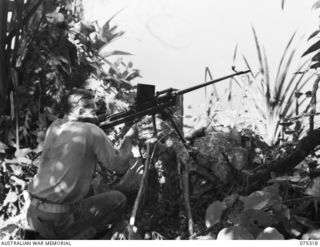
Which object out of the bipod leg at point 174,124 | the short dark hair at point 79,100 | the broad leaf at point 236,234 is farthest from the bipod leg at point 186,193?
the short dark hair at point 79,100

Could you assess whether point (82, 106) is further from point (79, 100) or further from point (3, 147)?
point (3, 147)

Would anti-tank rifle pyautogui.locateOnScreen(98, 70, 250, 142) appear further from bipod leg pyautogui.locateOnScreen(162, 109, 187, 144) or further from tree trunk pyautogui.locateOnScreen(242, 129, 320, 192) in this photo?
tree trunk pyautogui.locateOnScreen(242, 129, 320, 192)

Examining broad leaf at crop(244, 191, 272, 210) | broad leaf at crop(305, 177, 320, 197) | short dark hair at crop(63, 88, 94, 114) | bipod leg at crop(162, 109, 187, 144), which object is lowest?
broad leaf at crop(244, 191, 272, 210)

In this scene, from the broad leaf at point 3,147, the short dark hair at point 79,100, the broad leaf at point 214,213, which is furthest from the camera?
the broad leaf at point 3,147

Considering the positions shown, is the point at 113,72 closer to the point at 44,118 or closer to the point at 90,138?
the point at 44,118

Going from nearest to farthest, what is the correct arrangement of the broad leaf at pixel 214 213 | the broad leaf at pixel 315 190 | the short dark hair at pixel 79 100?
1. the broad leaf at pixel 315 190
2. the broad leaf at pixel 214 213
3. the short dark hair at pixel 79 100

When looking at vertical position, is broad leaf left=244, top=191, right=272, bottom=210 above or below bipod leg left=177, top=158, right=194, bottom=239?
above

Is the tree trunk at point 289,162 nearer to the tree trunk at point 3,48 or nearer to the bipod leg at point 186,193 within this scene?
the bipod leg at point 186,193

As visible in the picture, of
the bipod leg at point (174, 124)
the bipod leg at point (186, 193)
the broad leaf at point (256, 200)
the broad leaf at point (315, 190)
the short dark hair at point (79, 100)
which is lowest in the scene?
the bipod leg at point (186, 193)

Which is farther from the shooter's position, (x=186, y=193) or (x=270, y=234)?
(x=186, y=193)

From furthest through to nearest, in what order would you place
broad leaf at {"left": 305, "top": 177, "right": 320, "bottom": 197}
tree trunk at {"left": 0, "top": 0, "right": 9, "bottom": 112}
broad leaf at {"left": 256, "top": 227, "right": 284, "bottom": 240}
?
tree trunk at {"left": 0, "top": 0, "right": 9, "bottom": 112} → broad leaf at {"left": 305, "top": 177, "right": 320, "bottom": 197} → broad leaf at {"left": 256, "top": 227, "right": 284, "bottom": 240}

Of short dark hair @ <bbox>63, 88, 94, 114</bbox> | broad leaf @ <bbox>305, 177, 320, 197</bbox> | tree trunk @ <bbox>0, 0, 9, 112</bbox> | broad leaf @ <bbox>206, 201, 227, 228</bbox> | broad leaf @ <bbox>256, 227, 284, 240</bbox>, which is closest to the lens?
broad leaf @ <bbox>256, 227, 284, 240</bbox>

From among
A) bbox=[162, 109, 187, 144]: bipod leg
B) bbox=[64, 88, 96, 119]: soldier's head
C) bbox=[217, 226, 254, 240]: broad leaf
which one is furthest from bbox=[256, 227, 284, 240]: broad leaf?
bbox=[64, 88, 96, 119]: soldier's head

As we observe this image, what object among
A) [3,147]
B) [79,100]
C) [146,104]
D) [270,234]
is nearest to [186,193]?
[146,104]
